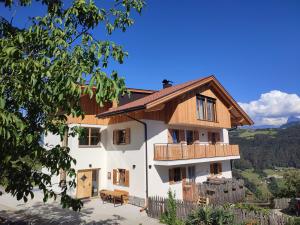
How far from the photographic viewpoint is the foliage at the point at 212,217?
498 inches

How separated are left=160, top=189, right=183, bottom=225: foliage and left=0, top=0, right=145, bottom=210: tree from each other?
9.40 metres

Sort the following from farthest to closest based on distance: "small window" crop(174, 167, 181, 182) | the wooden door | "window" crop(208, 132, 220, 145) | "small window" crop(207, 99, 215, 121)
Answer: "window" crop(208, 132, 220, 145)
"small window" crop(207, 99, 215, 121)
"small window" crop(174, 167, 181, 182)
the wooden door

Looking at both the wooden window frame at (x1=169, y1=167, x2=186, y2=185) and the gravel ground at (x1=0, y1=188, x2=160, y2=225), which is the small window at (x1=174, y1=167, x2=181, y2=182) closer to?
the wooden window frame at (x1=169, y1=167, x2=186, y2=185)

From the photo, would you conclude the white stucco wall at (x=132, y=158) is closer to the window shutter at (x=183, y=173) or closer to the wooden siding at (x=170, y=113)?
the wooden siding at (x=170, y=113)

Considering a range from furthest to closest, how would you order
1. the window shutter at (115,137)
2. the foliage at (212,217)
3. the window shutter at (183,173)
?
the window shutter at (115,137), the window shutter at (183,173), the foliage at (212,217)

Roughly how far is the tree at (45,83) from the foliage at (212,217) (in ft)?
27.2

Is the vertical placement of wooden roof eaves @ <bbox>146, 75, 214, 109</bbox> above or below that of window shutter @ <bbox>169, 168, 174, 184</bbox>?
above

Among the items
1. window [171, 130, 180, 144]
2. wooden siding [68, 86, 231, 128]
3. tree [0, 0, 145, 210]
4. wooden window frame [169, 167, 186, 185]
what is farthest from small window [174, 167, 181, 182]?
tree [0, 0, 145, 210]

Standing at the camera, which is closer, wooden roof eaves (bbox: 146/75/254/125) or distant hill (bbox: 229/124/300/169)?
wooden roof eaves (bbox: 146/75/254/125)

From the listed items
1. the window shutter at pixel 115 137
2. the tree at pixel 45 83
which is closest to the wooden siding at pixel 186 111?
the window shutter at pixel 115 137

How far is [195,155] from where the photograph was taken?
2100 centimetres

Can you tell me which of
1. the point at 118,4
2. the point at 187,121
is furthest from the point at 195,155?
A: the point at 118,4

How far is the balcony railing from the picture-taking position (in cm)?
1881

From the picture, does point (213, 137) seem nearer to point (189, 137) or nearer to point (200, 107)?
point (189, 137)
